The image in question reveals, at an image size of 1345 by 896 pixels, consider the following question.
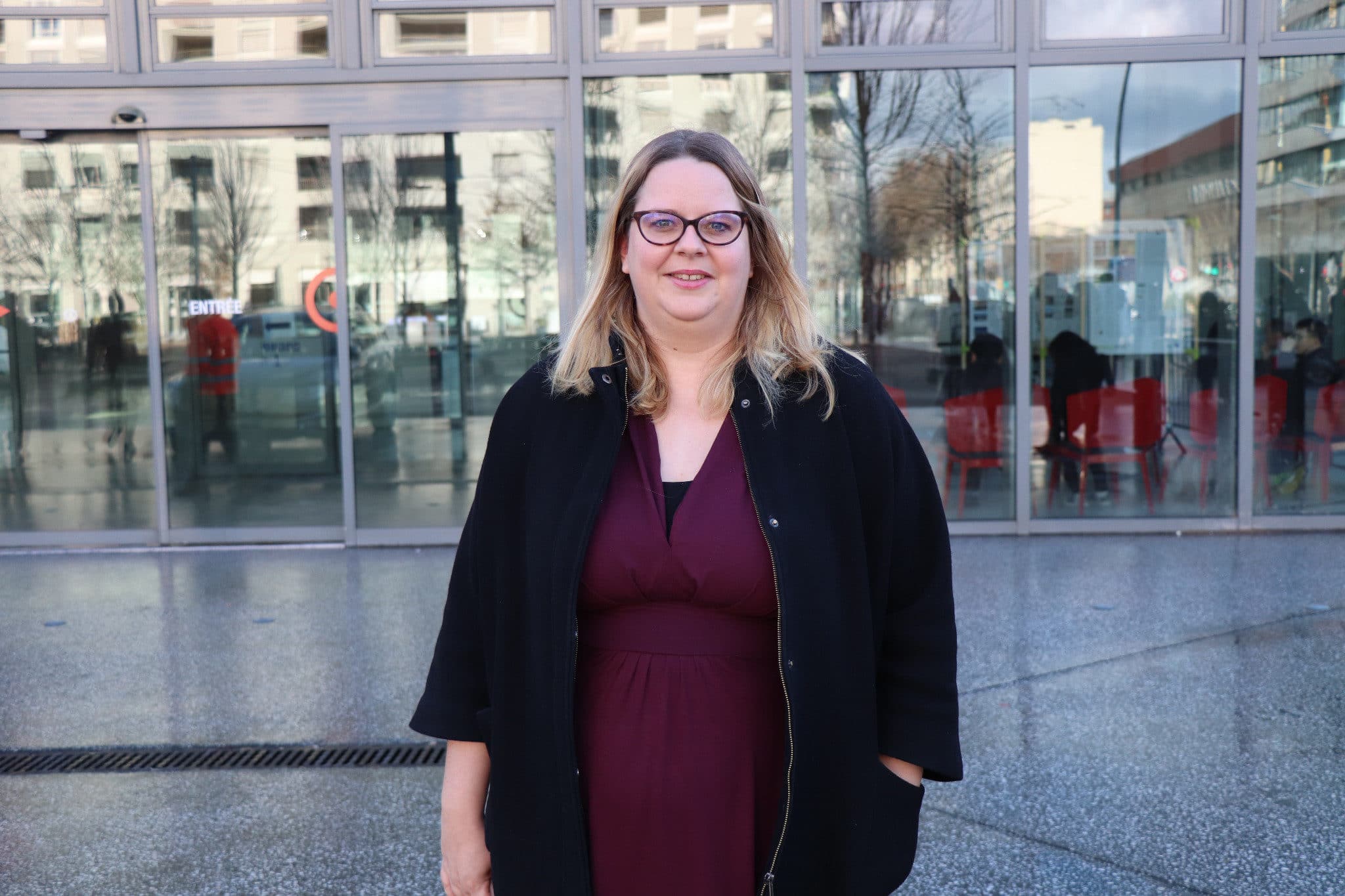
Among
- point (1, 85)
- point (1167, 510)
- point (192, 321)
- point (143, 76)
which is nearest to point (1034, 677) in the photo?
point (1167, 510)

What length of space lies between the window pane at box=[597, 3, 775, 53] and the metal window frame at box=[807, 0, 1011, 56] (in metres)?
0.27

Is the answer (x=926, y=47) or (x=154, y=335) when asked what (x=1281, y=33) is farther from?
(x=154, y=335)

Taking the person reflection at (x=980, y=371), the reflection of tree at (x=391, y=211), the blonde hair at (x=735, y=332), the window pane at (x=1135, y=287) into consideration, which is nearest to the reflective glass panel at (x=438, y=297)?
the reflection of tree at (x=391, y=211)

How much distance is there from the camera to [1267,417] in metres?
8.95

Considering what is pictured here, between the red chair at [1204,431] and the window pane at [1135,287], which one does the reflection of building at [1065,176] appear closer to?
the window pane at [1135,287]

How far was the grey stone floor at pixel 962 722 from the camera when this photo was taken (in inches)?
147

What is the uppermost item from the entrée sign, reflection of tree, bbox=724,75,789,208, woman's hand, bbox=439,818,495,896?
reflection of tree, bbox=724,75,789,208

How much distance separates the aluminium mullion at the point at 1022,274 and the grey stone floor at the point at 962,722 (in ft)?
3.20

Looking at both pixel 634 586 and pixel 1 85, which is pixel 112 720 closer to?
pixel 634 586

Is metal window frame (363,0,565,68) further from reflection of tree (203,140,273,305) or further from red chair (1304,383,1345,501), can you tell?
red chair (1304,383,1345,501)

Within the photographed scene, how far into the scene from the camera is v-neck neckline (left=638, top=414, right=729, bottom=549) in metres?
2.09

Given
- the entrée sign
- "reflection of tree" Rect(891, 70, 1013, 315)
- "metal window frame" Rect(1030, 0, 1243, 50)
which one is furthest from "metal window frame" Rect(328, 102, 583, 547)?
"metal window frame" Rect(1030, 0, 1243, 50)

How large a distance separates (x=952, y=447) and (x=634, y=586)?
7265 mm

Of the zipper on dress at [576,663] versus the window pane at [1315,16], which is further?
the window pane at [1315,16]
